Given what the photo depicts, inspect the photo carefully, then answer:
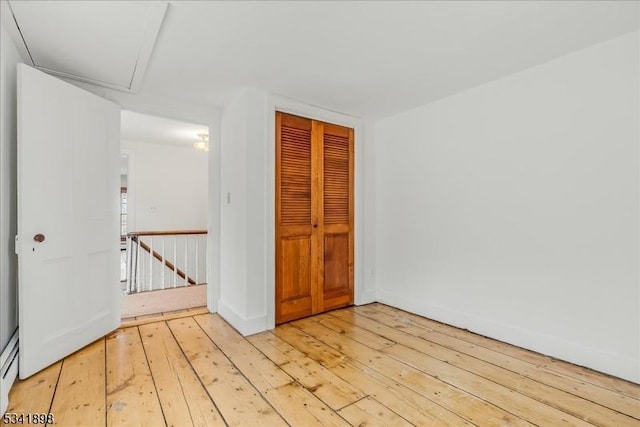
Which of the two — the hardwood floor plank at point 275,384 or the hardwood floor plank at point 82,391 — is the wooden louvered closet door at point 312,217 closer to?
the hardwood floor plank at point 275,384

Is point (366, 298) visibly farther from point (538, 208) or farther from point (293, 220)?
point (538, 208)

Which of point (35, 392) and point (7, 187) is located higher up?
point (7, 187)

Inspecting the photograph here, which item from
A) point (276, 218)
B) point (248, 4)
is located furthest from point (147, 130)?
point (248, 4)

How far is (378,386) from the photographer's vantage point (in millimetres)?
1943

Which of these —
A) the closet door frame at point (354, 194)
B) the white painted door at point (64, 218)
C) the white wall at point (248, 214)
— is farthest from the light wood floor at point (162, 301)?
the closet door frame at point (354, 194)

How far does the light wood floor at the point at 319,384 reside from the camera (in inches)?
65.2

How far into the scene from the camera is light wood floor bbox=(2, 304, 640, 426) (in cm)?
166

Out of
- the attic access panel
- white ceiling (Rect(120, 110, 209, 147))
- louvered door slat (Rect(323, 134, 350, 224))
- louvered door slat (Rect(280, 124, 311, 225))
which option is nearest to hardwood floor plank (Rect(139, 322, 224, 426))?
louvered door slat (Rect(280, 124, 311, 225))

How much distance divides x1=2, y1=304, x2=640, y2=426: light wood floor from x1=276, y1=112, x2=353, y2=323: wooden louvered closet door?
0.58 meters

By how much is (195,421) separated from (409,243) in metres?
2.56

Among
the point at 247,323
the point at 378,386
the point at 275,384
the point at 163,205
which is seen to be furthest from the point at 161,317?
the point at 163,205

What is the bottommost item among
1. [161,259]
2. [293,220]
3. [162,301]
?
[162,301]

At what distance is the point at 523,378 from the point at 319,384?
4.39ft

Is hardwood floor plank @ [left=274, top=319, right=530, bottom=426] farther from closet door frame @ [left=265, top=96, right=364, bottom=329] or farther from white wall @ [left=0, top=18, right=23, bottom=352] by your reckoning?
white wall @ [left=0, top=18, right=23, bottom=352]
